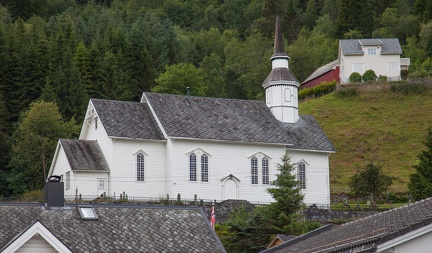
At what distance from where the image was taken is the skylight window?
27672mm

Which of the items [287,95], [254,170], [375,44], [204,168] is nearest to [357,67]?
[375,44]

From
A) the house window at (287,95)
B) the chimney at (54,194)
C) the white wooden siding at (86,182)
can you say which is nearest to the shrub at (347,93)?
the house window at (287,95)

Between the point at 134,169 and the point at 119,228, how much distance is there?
124 ft

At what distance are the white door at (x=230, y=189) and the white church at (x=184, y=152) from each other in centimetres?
7

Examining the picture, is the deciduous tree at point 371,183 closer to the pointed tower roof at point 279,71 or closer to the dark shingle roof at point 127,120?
the pointed tower roof at point 279,71

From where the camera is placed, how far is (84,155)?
66.2 metres

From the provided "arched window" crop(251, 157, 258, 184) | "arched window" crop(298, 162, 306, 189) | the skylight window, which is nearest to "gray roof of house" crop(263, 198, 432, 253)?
the skylight window

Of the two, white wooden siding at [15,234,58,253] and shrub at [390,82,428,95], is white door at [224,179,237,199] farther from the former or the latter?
shrub at [390,82,428,95]

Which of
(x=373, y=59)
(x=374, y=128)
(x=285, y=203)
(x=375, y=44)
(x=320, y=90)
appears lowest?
(x=285, y=203)

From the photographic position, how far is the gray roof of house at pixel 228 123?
67.6 m

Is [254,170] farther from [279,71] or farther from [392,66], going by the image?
[392,66]

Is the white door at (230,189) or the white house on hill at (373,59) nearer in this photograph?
the white door at (230,189)

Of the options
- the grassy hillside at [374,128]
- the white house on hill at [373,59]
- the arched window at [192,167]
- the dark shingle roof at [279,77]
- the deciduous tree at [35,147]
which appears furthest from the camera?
the white house on hill at [373,59]

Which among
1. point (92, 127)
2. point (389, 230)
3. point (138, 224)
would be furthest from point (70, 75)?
point (389, 230)
